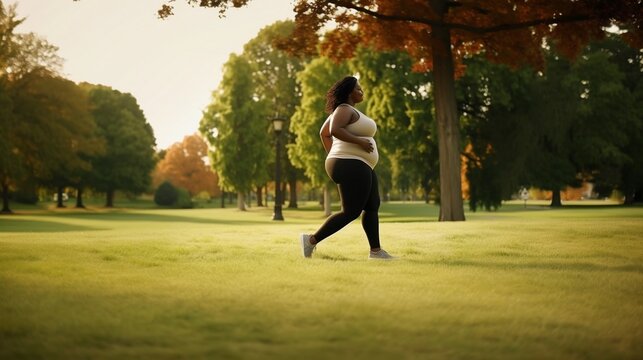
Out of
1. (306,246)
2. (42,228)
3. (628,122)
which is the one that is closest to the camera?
(306,246)

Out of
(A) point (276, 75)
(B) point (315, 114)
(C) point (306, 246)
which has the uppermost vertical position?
(A) point (276, 75)

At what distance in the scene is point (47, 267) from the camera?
6699 millimetres

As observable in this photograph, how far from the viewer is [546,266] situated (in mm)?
7078

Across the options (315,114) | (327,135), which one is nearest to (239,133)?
(315,114)

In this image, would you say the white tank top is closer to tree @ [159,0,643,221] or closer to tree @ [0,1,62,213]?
tree @ [159,0,643,221]

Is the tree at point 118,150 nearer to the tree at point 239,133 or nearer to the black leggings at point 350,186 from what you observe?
the tree at point 239,133

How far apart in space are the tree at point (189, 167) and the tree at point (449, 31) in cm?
6646

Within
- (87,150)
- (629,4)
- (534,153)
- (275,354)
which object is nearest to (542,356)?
(275,354)

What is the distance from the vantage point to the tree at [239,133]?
51.2m

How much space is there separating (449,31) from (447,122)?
249 centimetres

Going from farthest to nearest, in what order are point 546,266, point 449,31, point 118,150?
1. point 118,150
2. point 449,31
3. point 546,266

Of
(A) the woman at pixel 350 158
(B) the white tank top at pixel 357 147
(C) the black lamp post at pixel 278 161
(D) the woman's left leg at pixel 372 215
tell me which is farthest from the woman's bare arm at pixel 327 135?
(C) the black lamp post at pixel 278 161

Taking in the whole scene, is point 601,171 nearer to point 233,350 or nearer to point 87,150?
point 87,150

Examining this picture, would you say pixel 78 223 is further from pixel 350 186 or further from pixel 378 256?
pixel 350 186
